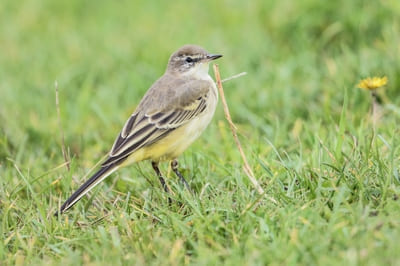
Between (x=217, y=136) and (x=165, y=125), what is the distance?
150cm

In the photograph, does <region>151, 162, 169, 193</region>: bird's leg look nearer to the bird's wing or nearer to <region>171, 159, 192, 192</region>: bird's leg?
<region>171, 159, 192, 192</region>: bird's leg

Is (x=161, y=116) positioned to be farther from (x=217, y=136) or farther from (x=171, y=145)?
(x=217, y=136)

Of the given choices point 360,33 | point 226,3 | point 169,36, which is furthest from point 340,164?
point 226,3

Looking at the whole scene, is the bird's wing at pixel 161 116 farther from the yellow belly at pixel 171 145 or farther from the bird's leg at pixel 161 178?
the bird's leg at pixel 161 178

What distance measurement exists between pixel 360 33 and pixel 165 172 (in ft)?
12.8

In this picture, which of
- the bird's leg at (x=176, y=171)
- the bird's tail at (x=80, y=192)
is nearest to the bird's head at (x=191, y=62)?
the bird's leg at (x=176, y=171)

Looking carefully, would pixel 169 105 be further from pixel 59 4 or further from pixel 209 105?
pixel 59 4

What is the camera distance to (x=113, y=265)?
13.8 ft

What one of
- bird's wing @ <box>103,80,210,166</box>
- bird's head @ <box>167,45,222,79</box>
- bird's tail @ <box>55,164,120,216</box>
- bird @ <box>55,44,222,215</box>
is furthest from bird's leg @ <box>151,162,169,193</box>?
bird's head @ <box>167,45,222,79</box>

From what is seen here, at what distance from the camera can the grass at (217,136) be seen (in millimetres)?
4363

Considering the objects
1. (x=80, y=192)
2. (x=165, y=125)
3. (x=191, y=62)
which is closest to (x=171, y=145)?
(x=165, y=125)

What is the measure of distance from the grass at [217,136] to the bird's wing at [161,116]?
346mm

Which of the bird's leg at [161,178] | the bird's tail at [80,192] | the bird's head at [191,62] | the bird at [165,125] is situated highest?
the bird's head at [191,62]

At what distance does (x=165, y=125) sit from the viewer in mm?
5789
